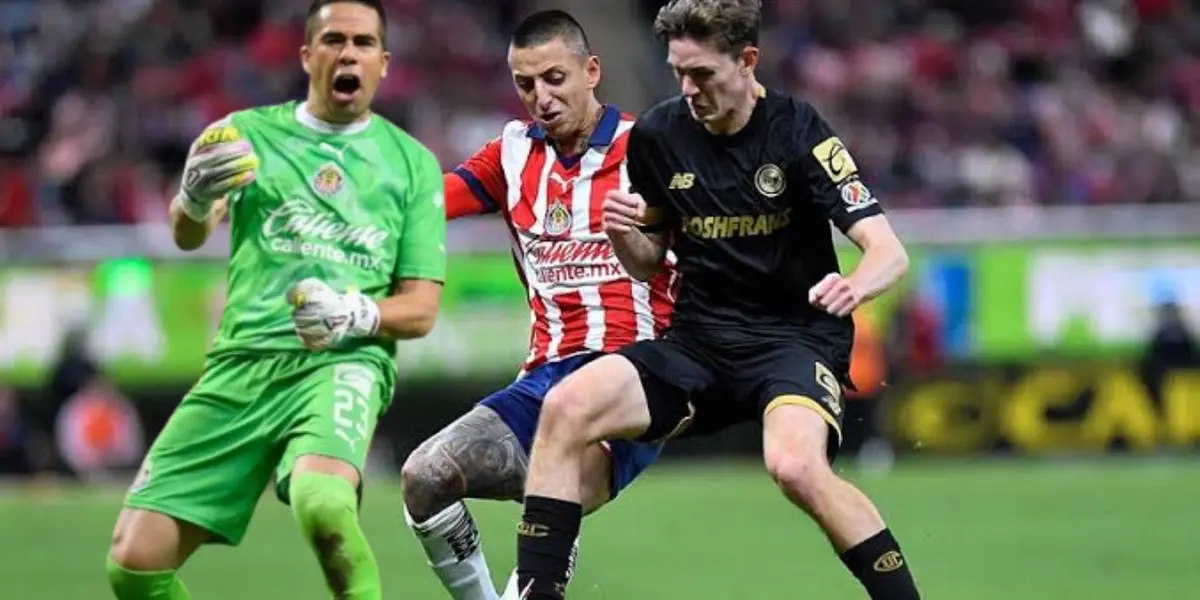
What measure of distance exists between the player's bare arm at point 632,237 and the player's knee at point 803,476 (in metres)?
0.99

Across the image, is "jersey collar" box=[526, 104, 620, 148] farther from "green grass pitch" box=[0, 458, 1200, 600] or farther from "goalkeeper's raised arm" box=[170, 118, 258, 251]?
"green grass pitch" box=[0, 458, 1200, 600]

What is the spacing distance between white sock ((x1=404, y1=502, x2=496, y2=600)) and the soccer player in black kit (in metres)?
0.85

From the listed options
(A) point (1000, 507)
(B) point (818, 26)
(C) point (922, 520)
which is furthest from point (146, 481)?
(B) point (818, 26)

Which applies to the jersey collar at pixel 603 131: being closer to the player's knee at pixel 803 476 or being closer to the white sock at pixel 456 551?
the white sock at pixel 456 551

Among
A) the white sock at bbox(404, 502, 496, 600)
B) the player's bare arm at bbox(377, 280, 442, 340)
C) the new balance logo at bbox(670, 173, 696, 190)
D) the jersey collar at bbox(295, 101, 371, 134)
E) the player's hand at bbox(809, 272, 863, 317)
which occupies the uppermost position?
the jersey collar at bbox(295, 101, 371, 134)

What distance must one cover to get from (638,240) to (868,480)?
1019 cm

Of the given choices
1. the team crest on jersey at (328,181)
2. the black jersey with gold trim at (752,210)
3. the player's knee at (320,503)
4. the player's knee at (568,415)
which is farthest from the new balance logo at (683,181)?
the player's knee at (320,503)

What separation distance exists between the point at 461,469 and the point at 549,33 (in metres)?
1.64

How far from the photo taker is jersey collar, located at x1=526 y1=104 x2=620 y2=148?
341 inches

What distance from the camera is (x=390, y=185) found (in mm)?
8266

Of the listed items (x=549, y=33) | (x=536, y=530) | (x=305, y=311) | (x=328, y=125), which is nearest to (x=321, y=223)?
(x=328, y=125)

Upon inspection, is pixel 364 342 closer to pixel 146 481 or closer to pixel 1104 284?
pixel 146 481

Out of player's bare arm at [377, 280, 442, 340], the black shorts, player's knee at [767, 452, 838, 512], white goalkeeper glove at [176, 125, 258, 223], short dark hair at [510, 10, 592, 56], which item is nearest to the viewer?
player's knee at [767, 452, 838, 512]

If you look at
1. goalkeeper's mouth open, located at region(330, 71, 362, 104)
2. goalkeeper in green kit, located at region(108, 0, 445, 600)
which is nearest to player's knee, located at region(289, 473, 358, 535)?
→ goalkeeper in green kit, located at region(108, 0, 445, 600)
